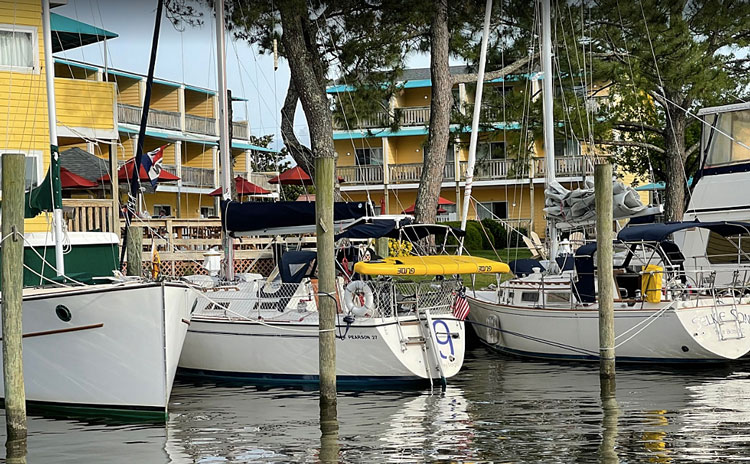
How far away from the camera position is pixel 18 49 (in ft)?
74.9

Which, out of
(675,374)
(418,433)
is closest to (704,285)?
(675,374)

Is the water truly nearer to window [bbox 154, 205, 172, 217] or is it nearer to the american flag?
the american flag

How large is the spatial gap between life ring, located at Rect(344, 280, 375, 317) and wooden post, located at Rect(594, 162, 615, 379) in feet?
11.4

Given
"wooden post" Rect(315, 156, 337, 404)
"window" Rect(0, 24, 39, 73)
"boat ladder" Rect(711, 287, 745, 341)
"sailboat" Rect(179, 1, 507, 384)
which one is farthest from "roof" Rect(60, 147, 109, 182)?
"boat ladder" Rect(711, 287, 745, 341)

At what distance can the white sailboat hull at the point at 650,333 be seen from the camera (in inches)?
715

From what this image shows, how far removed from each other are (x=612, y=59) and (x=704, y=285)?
418 inches

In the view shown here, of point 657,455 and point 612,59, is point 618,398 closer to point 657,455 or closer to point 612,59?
point 657,455

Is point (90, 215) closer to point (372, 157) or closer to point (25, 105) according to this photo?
point (25, 105)

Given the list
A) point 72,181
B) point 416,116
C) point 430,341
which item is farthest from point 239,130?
point 430,341

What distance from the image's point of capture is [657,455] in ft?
38.8

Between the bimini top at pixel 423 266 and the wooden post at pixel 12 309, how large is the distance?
543 cm

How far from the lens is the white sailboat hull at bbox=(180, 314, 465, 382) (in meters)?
16.6

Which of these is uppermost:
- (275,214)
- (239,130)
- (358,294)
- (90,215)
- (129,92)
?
(129,92)

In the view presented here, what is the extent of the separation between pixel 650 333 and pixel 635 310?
0.47 metres
